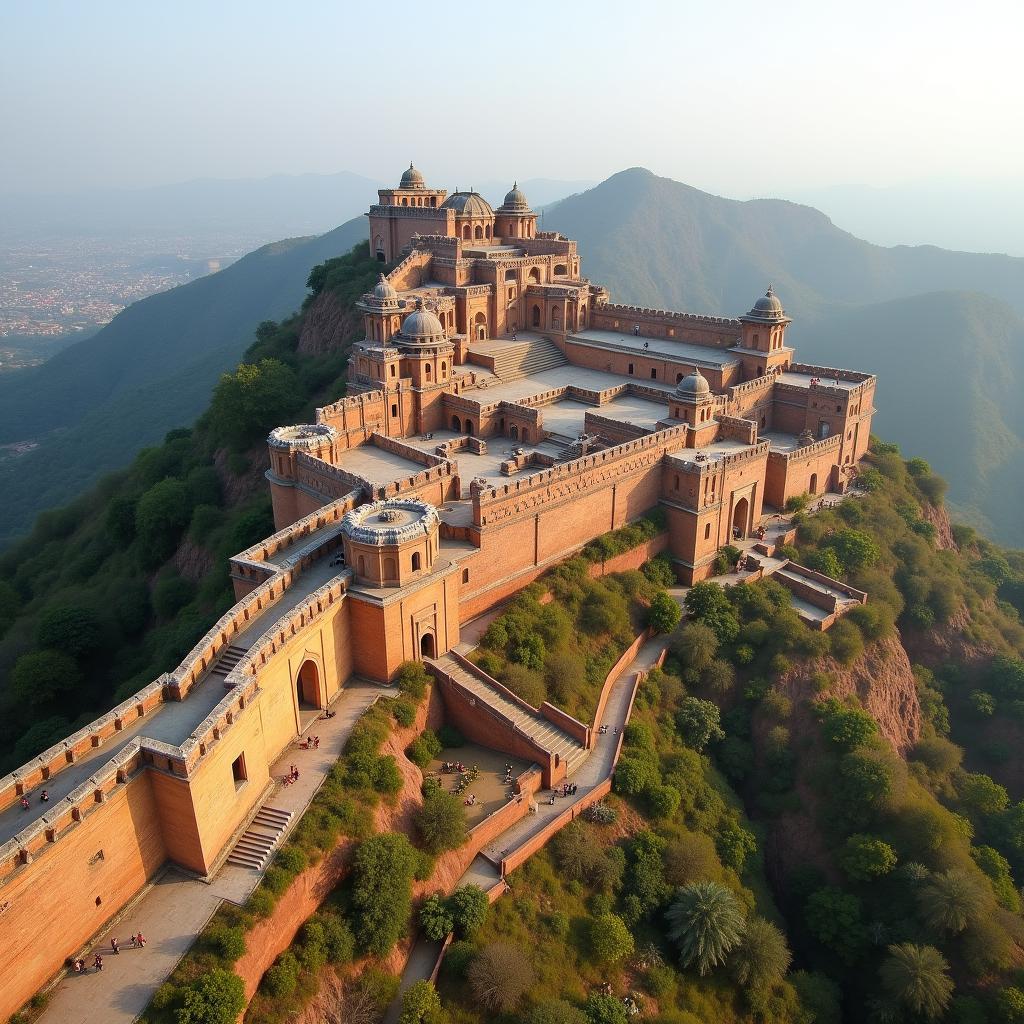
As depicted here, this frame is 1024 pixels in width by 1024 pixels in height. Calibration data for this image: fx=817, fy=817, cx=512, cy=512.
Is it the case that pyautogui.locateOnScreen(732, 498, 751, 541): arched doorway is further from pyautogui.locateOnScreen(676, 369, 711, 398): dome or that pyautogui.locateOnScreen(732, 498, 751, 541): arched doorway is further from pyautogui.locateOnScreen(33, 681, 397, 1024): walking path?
pyautogui.locateOnScreen(33, 681, 397, 1024): walking path

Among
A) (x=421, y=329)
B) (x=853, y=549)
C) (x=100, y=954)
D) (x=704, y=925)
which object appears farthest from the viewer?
(x=421, y=329)

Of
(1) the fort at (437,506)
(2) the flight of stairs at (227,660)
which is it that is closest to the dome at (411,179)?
(1) the fort at (437,506)

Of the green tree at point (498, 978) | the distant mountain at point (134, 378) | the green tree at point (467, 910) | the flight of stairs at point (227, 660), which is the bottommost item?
the distant mountain at point (134, 378)

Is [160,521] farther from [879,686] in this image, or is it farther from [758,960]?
[879,686]

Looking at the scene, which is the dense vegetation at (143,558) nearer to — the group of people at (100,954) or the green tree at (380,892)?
the green tree at (380,892)

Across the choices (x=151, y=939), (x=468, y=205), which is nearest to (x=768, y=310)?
(x=468, y=205)
